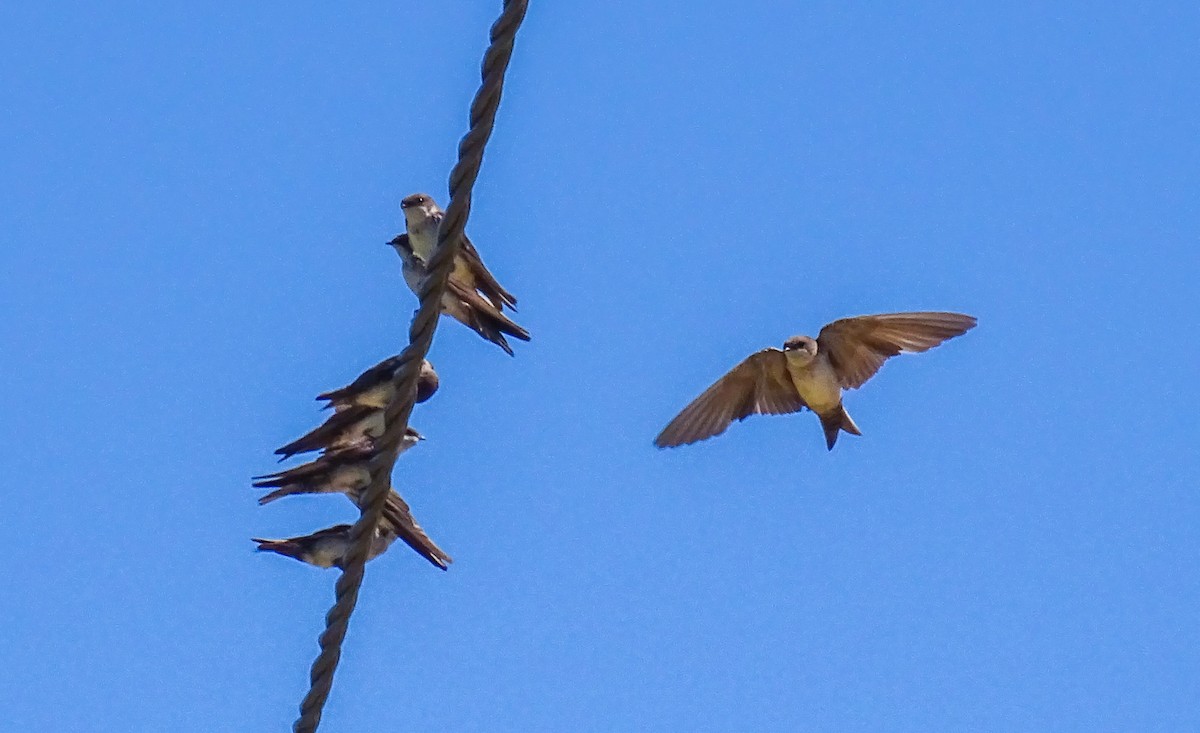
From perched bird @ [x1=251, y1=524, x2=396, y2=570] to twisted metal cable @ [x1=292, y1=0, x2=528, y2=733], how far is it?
2709mm

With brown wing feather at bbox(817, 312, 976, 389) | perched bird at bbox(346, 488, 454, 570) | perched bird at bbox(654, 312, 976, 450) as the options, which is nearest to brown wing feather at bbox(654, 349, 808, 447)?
perched bird at bbox(654, 312, 976, 450)

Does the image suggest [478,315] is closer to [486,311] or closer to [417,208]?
[486,311]

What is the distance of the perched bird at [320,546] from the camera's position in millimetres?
6355

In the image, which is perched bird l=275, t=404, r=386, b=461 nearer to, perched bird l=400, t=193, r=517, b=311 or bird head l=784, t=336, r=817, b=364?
perched bird l=400, t=193, r=517, b=311

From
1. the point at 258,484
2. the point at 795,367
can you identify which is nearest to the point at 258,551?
the point at 258,484

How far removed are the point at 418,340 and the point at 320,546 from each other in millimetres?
3140

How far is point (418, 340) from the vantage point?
3.41 meters

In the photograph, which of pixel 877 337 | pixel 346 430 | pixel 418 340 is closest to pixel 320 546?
pixel 346 430

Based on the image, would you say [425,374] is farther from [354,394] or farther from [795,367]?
[795,367]

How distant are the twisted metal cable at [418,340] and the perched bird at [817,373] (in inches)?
163

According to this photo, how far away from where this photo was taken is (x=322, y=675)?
357cm

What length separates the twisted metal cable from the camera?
3.18 meters

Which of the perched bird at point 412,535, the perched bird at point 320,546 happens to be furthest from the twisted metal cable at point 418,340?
the perched bird at point 320,546

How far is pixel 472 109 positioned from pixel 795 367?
455 centimetres
